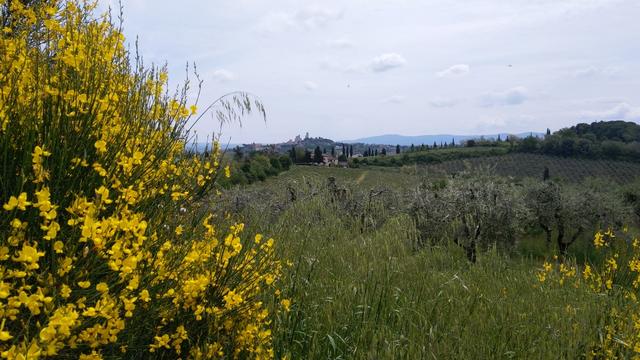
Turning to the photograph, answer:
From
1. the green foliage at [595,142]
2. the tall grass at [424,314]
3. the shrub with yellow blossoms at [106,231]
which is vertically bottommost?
the tall grass at [424,314]

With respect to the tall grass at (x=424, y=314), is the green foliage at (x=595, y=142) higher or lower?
higher

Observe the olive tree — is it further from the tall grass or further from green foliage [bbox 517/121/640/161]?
green foliage [bbox 517/121/640/161]

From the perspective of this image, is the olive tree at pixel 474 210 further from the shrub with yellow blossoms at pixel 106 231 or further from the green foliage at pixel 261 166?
the green foliage at pixel 261 166

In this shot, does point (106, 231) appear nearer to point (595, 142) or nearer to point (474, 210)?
point (474, 210)

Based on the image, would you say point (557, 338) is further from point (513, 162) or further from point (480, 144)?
point (480, 144)

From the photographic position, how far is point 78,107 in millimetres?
2617

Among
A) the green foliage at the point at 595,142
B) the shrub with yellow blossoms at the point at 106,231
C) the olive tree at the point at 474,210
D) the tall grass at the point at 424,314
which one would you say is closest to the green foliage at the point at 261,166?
the olive tree at the point at 474,210

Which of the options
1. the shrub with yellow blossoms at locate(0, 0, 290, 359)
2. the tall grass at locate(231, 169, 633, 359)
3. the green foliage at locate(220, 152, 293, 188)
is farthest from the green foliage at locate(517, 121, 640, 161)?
the shrub with yellow blossoms at locate(0, 0, 290, 359)

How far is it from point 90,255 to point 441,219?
793 centimetres

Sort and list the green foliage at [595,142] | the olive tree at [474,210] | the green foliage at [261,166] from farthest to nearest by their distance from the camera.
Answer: the green foliage at [595,142] → the green foliage at [261,166] → the olive tree at [474,210]

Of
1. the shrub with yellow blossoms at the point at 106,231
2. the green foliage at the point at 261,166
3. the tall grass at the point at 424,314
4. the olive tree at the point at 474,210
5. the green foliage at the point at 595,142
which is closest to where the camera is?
the shrub with yellow blossoms at the point at 106,231

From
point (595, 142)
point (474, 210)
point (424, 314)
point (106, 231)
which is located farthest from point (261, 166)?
point (595, 142)

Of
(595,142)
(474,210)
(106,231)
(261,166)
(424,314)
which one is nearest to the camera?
(106,231)

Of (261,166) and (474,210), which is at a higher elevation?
(261,166)
